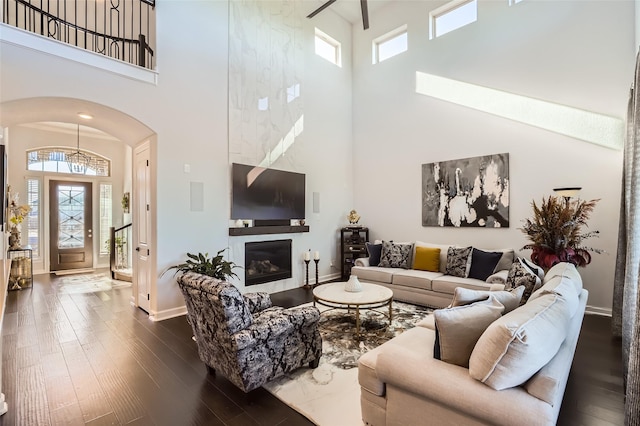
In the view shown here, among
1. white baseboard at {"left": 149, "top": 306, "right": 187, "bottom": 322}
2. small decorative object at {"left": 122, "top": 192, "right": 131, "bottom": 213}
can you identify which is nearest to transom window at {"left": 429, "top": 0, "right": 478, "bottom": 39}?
white baseboard at {"left": 149, "top": 306, "right": 187, "bottom": 322}

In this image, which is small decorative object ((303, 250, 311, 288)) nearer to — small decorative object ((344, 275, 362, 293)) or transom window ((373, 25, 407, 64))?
small decorative object ((344, 275, 362, 293))

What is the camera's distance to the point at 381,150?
22.0ft

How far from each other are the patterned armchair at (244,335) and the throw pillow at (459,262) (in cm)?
293

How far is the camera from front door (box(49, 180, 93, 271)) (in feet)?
25.4

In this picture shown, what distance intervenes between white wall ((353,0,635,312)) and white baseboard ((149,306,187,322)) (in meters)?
4.17

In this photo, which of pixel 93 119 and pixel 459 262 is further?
pixel 459 262

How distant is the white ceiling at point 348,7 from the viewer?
6378 mm

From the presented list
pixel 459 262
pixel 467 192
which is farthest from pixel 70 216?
pixel 467 192

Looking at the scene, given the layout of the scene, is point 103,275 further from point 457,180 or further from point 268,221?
point 457,180

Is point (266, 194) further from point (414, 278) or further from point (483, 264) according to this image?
point (483, 264)

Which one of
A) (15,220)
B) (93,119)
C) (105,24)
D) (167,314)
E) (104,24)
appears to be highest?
(105,24)

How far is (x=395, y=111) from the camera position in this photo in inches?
253

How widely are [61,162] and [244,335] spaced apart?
8.62m

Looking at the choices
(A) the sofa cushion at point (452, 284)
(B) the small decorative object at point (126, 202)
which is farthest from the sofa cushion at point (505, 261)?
(B) the small decorative object at point (126, 202)
